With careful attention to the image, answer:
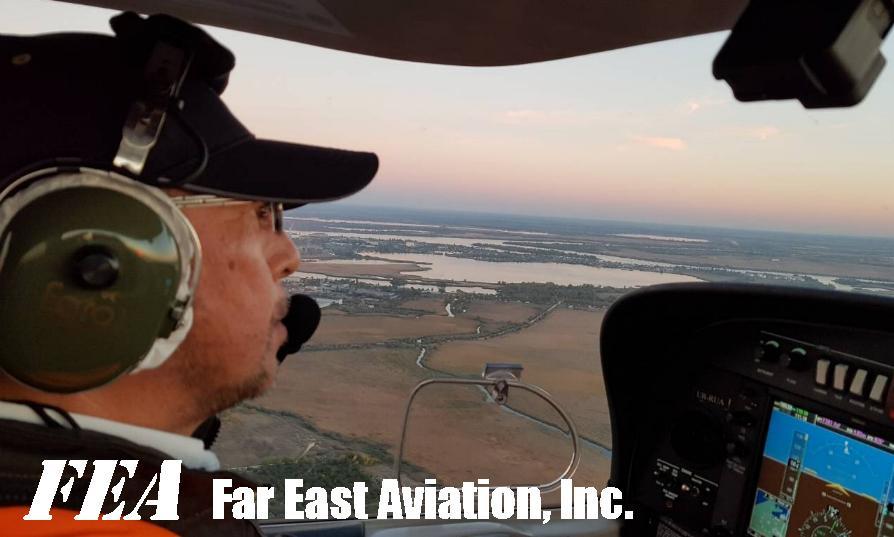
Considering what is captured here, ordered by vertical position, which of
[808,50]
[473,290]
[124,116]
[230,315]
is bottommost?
[473,290]

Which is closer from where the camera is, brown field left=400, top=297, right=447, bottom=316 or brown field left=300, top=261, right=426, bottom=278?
brown field left=300, top=261, right=426, bottom=278

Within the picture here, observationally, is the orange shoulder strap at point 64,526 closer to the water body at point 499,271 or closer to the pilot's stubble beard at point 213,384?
the pilot's stubble beard at point 213,384

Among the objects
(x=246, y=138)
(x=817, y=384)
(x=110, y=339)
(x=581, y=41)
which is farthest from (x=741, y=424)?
(x=110, y=339)

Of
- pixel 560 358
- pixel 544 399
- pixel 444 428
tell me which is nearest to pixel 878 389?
pixel 544 399

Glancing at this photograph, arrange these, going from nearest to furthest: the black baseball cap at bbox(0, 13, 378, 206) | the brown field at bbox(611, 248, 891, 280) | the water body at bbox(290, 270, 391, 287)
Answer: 1. the black baseball cap at bbox(0, 13, 378, 206)
2. the brown field at bbox(611, 248, 891, 280)
3. the water body at bbox(290, 270, 391, 287)

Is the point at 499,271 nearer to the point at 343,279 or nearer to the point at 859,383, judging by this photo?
the point at 343,279

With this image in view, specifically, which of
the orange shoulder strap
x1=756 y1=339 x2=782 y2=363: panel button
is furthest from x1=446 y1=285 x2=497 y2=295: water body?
the orange shoulder strap

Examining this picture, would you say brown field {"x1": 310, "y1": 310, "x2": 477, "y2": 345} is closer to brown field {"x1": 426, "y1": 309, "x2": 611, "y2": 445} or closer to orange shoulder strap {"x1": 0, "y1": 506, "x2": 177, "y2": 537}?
brown field {"x1": 426, "y1": 309, "x2": 611, "y2": 445}

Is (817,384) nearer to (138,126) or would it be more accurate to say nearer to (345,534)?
(345,534)
